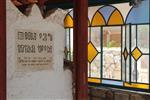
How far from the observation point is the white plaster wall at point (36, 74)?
2.26ft

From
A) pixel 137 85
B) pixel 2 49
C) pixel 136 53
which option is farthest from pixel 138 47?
pixel 2 49

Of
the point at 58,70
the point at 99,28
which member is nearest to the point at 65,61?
the point at 58,70

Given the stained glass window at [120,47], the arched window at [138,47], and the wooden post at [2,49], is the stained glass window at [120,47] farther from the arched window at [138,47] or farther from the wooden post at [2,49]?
the wooden post at [2,49]

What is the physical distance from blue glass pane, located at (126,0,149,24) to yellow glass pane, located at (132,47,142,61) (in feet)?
0.76

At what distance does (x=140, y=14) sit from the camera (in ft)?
8.23

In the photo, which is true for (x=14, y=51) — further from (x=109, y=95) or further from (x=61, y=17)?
(x=109, y=95)

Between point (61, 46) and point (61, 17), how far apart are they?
76 millimetres

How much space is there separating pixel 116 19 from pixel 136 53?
0.36 meters

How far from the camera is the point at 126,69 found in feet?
8.52

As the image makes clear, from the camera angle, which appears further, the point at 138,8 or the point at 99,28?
the point at 99,28

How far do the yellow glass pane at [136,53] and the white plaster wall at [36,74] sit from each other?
70.3 inches

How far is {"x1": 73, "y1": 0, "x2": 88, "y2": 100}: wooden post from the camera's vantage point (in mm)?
782

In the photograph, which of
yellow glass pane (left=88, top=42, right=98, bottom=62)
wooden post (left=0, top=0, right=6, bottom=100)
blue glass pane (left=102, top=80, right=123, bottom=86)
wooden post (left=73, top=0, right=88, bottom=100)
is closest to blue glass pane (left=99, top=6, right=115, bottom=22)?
yellow glass pane (left=88, top=42, right=98, bottom=62)

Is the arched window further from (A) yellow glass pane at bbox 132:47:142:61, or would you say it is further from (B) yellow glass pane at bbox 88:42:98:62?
(B) yellow glass pane at bbox 88:42:98:62
